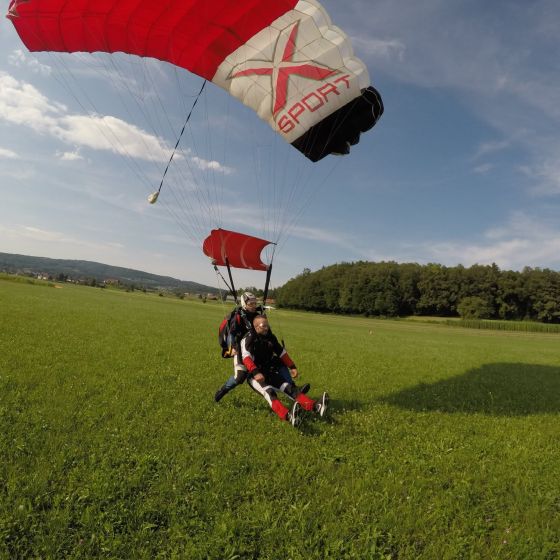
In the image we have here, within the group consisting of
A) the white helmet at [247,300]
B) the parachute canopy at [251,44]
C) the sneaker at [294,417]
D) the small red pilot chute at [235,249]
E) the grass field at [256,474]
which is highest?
the parachute canopy at [251,44]

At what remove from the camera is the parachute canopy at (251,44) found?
22.6 ft

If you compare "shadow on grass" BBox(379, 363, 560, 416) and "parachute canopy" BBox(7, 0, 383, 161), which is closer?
"parachute canopy" BBox(7, 0, 383, 161)

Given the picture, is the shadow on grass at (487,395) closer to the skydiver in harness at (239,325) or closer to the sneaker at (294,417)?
the sneaker at (294,417)

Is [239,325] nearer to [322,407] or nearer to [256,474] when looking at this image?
[322,407]

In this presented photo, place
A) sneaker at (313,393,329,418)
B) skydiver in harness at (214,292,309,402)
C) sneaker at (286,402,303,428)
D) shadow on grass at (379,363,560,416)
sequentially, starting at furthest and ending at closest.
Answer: shadow on grass at (379,363,560,416) → skydiver in harness at (214,292,309,402) → sneaker at (313,393,329,418) → sneaker at (286,402,303,428)

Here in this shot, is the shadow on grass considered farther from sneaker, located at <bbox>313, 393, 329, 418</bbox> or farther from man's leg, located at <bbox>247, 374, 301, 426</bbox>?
man's leg, located at <bbox>247, 374, 301, 426</bbox>

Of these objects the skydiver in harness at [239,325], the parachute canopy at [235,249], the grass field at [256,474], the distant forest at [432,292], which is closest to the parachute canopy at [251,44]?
the parachute canopy at [235,249]

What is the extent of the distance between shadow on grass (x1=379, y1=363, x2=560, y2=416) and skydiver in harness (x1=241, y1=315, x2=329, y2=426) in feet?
8.61

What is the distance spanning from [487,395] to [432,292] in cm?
8930

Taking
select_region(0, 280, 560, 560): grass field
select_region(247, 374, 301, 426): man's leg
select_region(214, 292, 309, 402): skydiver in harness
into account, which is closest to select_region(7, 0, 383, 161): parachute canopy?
select_region(214, 292, 309, 402): skydiver in harness

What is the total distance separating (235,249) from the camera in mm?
8445

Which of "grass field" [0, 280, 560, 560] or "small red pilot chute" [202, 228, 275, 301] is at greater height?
"small red pilot chute" [202, 228, 275, 301]

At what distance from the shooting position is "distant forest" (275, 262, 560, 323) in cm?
8344

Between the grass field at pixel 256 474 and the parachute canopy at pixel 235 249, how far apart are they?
2791mm
